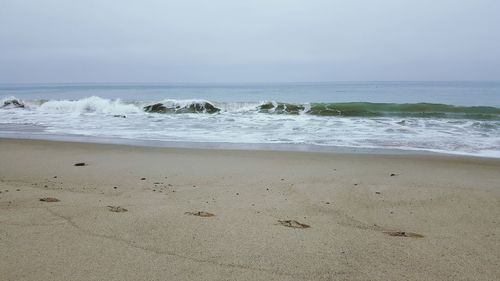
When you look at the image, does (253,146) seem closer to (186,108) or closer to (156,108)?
(186,108)

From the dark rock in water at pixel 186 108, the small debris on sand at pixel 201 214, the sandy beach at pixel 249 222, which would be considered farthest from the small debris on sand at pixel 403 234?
the dark rock in water at pixel 186 108

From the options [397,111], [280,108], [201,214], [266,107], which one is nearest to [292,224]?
[201,214]

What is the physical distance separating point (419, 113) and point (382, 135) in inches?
346

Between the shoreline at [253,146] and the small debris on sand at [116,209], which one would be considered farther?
the shoreline at [253,146]

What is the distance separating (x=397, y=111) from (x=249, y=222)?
18.0m

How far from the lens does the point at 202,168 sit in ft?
20.1

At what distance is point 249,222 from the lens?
Result: 3.29 metres

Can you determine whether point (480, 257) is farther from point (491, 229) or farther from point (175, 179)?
point (175, 179)

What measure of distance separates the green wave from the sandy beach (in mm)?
12024

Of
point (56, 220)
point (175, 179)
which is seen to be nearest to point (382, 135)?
point (175, 179)

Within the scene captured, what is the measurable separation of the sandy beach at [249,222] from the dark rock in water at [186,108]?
1478cm

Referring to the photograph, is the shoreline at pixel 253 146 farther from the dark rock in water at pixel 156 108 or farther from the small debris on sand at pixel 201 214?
the dark rock in water at pixel 156 108

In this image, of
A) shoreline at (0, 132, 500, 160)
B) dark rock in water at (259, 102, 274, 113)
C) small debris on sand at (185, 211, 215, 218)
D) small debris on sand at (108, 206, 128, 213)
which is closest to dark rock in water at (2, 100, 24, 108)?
dark rock in water at (259, 102, 274, 113)

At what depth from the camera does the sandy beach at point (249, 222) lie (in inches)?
94.6
